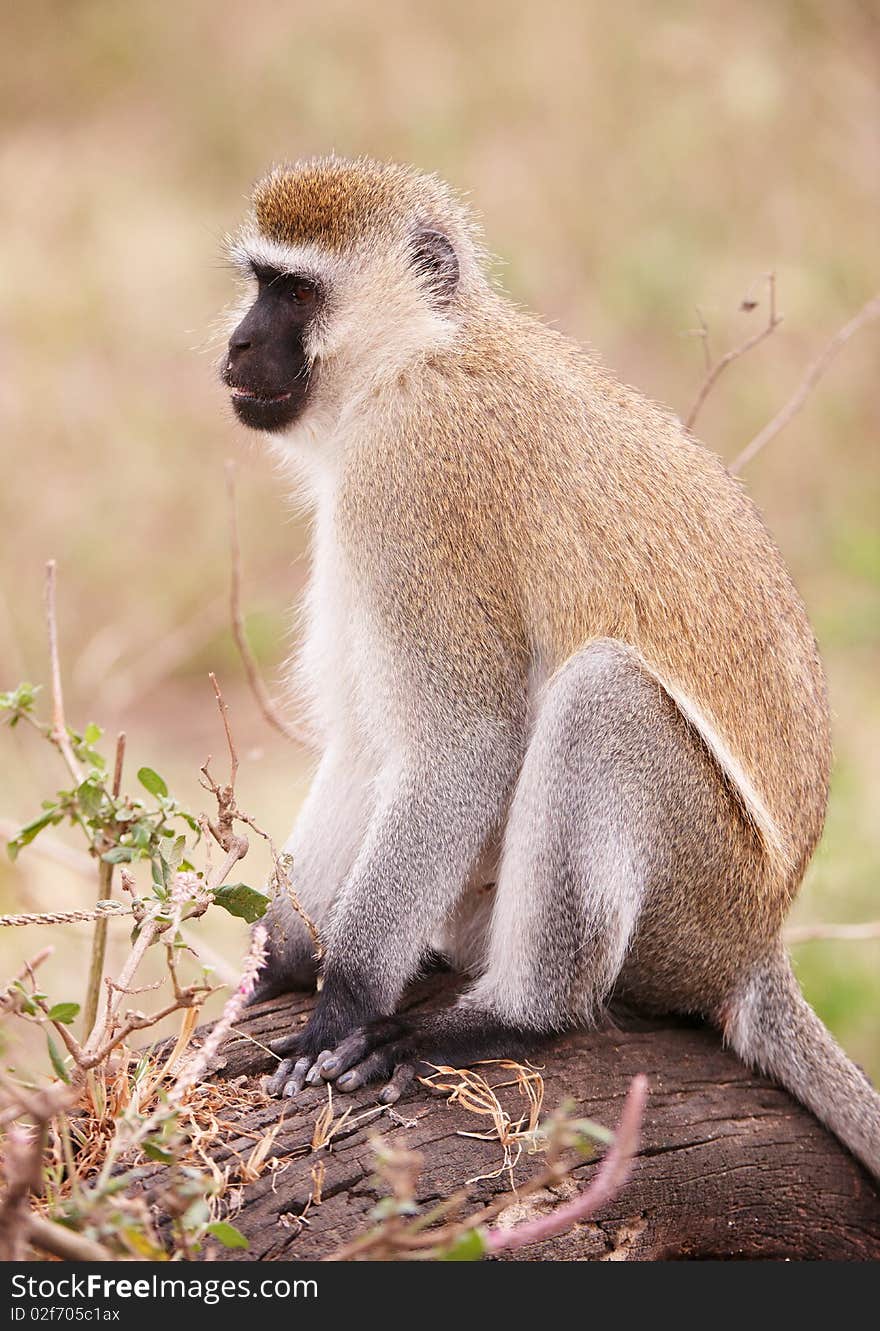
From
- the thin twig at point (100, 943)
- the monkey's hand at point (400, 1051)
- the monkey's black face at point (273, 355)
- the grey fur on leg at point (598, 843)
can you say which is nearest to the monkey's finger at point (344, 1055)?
the monkey's hand at point (400, 1051)

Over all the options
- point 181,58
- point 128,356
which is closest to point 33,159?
point 181,58

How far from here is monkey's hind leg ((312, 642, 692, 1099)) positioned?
4004mm

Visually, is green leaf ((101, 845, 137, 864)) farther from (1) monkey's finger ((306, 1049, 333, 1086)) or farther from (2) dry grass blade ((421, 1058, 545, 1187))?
(2) dry grass blade ((421, 1058, 545, 1187))

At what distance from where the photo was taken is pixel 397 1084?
388cm

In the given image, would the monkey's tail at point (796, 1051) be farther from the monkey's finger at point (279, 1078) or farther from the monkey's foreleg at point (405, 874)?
the monkey's finger at point (279, 1078)

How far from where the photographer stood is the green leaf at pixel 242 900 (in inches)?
141

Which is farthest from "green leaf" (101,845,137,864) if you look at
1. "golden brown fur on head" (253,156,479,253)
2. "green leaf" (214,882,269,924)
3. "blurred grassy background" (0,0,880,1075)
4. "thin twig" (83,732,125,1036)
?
"blurred grassy background" (0,0,880,1075)

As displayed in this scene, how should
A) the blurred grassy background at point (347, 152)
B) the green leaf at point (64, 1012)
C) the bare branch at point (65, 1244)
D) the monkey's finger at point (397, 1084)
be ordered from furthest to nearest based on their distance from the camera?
the blurred grassy background at point (347, 152) < the monkey's finger at point (397, 1084) < the green leaf at point (64, 1012) < the bare branch at point (65, 1244)

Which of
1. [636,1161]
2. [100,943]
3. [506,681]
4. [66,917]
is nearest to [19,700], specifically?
[100,943]

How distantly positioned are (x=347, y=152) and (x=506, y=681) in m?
7.93

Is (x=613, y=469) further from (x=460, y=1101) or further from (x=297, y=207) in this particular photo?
(x=460, y=1101)

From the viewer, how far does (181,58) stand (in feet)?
50.1

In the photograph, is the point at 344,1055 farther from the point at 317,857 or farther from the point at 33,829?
the point at 33,829

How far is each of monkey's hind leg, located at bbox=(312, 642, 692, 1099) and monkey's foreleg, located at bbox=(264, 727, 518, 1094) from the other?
0.32ft
